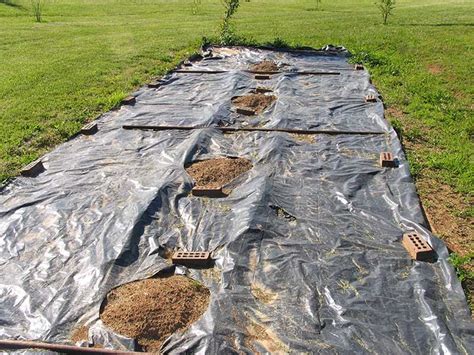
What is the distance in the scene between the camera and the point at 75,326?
305cm

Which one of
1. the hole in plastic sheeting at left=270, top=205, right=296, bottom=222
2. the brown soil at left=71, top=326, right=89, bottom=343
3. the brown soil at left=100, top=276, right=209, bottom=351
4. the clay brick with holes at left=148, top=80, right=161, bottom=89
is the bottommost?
the brown soil at left=71, top=326, right=89, bottom=343

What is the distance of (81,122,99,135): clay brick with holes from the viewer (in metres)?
6.25

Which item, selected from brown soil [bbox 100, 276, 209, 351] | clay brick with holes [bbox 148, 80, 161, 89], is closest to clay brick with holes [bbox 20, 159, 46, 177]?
brown soil [bbox 100, 276, 209, 351]

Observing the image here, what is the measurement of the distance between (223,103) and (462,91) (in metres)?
4.23

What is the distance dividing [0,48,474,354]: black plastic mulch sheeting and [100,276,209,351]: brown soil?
77mm

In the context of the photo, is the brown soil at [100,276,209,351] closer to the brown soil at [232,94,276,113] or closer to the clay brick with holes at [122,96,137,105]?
the brown soil at [232,94,276,113]

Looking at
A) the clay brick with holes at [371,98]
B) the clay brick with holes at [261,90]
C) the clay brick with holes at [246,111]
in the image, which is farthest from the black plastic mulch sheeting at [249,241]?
the clay brick with holes at [261,90]

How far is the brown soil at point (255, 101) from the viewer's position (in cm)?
725

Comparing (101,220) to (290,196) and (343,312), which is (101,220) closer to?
(290,196)

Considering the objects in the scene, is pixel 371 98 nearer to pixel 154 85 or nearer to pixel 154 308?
pixel 154 85

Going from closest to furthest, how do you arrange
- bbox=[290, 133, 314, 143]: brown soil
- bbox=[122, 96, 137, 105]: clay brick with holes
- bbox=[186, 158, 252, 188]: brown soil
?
bbox=[186, 158, 252, 188]: brown soil, bbox=[290, 133, 314, 143]: brown soil, bbox=[122, 96, 137, 105]: clay brick with holes

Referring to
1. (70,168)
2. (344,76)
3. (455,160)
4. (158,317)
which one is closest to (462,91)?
(344,76)

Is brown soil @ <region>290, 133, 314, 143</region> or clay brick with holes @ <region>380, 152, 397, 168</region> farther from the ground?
clay brick with holes @ <region>380, 152, 397, 168</region>

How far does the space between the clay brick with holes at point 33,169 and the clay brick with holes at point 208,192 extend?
187 cm
